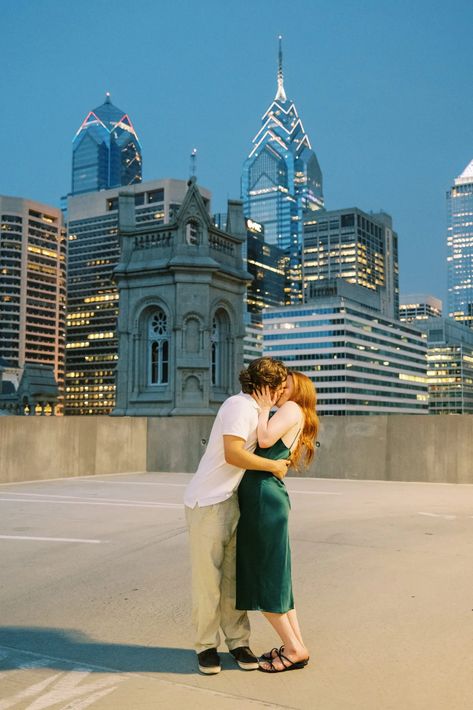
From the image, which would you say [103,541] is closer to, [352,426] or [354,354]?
[352,426]

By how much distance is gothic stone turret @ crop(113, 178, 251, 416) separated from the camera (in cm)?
2444

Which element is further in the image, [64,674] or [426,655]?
[426,655]

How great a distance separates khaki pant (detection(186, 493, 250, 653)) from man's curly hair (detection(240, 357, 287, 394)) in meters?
0.69

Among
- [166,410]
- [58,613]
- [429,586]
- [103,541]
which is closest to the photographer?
[58,613]

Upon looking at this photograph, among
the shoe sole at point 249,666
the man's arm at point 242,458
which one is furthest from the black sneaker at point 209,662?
the man's arm at point 242,458

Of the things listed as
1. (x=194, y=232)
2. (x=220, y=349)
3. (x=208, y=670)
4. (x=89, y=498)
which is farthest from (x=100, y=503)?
(x=194, y=232)

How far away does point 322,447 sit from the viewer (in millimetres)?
17234

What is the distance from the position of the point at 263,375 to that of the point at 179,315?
19.8 m

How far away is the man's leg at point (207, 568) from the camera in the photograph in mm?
4402

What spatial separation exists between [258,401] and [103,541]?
15.1ft

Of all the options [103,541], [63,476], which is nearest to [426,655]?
[103,541]

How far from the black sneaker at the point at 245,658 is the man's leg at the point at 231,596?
0.16 ft

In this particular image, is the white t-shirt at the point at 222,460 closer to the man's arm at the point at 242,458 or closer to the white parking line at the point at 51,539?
the man's arm at the point at 242,458

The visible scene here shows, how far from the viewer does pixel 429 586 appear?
247 inches
